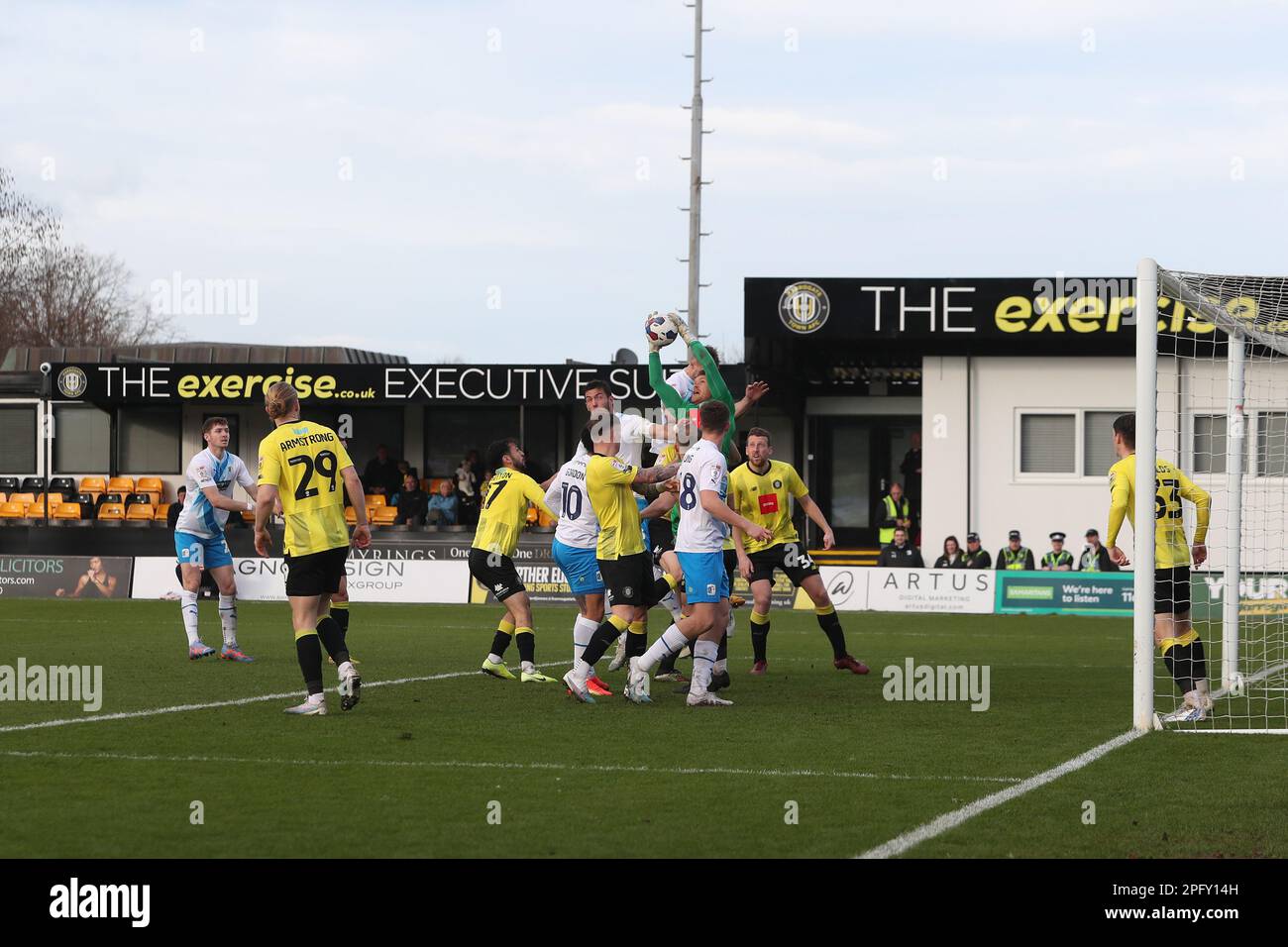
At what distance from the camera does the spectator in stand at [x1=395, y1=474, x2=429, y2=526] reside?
104 feet

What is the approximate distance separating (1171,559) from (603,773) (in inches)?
188

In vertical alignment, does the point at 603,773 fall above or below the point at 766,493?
below

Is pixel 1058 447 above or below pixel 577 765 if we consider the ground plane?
above

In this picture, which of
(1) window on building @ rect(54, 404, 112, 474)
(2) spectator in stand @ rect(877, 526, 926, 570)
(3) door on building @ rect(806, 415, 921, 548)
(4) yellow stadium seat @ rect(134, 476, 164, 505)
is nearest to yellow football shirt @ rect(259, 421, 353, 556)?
(2) spectator in stand @ rect(877, 526, 926, 570)

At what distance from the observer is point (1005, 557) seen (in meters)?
26.8

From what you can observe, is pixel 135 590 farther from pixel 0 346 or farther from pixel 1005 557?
pixel 0 346

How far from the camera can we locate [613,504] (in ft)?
37.4

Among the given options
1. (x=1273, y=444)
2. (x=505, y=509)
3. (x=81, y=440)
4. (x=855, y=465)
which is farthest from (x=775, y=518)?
(x=81, y=440)

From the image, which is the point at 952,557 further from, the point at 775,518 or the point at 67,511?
the point at 67,511

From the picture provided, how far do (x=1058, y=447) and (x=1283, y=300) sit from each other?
61.0 ft

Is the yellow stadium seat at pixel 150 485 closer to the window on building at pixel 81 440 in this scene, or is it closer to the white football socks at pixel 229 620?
the window on building at pixel 81 440

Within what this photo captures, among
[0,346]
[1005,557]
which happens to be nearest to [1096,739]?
[1005,557]

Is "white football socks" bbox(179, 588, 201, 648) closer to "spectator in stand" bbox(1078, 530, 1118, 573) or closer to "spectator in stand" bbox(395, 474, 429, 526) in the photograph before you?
"spectator in stand" bbox(1078, 530, 1118, 573)

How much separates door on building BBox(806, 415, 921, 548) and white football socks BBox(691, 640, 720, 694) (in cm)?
2275
